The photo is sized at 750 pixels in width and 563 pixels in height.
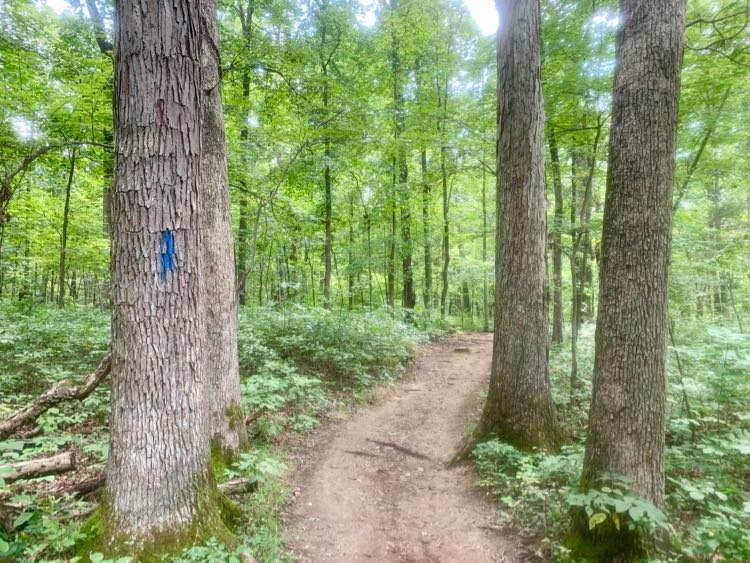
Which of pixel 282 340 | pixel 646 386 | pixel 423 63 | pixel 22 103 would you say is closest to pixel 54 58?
pixel 22 103

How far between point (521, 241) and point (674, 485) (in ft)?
10.5

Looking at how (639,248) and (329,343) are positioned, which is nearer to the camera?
(639,248)

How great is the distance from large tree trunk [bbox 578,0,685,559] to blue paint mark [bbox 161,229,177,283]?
11.3 ft

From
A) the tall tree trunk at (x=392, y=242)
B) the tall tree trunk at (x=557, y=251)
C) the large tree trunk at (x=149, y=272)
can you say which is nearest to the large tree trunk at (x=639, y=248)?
the large tree trunk at (x=149, y=272)

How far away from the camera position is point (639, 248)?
10.1 ft

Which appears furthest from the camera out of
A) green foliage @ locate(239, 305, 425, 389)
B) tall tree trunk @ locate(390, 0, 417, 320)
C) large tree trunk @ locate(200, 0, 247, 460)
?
tall tree trunk @ locate(390, 0, 417, 320)

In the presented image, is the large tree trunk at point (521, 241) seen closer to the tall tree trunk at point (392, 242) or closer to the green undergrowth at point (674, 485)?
the green undergrowth at point (674, 485)

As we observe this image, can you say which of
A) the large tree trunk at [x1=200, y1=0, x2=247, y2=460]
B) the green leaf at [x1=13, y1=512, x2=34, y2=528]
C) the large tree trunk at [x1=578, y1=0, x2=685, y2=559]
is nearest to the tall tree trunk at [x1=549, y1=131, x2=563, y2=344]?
the large tree trunk at [x1=578, y1=0, x2=685, y2=559]

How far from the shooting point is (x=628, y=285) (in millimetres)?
3115

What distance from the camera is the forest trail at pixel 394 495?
376cm

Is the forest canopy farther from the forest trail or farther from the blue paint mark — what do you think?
the forest trail

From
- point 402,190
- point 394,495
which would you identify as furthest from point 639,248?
point 402,190

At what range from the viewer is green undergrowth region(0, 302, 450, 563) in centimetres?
282

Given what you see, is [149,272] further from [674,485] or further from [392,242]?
[392,242]
